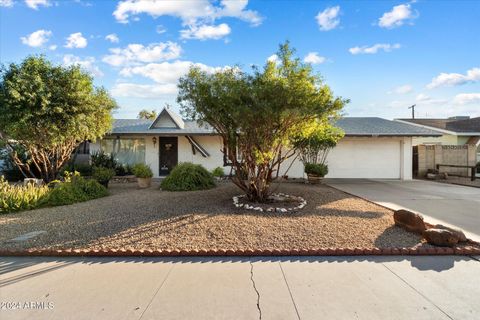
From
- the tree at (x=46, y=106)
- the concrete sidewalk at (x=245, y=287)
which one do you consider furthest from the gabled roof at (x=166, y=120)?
the concrete sidewalk at (x=245, y=287)

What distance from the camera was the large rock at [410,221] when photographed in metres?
5.14

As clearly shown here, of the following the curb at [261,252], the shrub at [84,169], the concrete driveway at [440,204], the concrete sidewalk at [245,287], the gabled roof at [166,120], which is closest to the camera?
the concrete sidewalk at [245,287]

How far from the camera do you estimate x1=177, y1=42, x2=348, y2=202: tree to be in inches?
242

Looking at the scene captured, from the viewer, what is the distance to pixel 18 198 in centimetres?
740

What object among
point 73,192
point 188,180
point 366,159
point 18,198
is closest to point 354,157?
point 366,159

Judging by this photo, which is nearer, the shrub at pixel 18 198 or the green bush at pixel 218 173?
the shrub at pixel 18 198

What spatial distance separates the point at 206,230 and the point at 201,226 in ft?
0.91

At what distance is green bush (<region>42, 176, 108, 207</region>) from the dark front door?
5214mm

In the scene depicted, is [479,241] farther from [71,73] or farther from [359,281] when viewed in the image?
[71,73]

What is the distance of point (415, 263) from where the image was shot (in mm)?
3965

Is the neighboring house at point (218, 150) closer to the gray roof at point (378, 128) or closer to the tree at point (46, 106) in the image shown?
the gray roof at point (378, 128)

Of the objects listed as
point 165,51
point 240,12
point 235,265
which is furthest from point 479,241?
point 165,51

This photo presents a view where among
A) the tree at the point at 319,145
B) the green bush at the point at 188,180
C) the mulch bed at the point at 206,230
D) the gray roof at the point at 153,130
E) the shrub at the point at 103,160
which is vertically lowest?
the mulch bed at the point at 206,230

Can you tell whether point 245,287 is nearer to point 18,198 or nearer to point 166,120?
point 18,198
